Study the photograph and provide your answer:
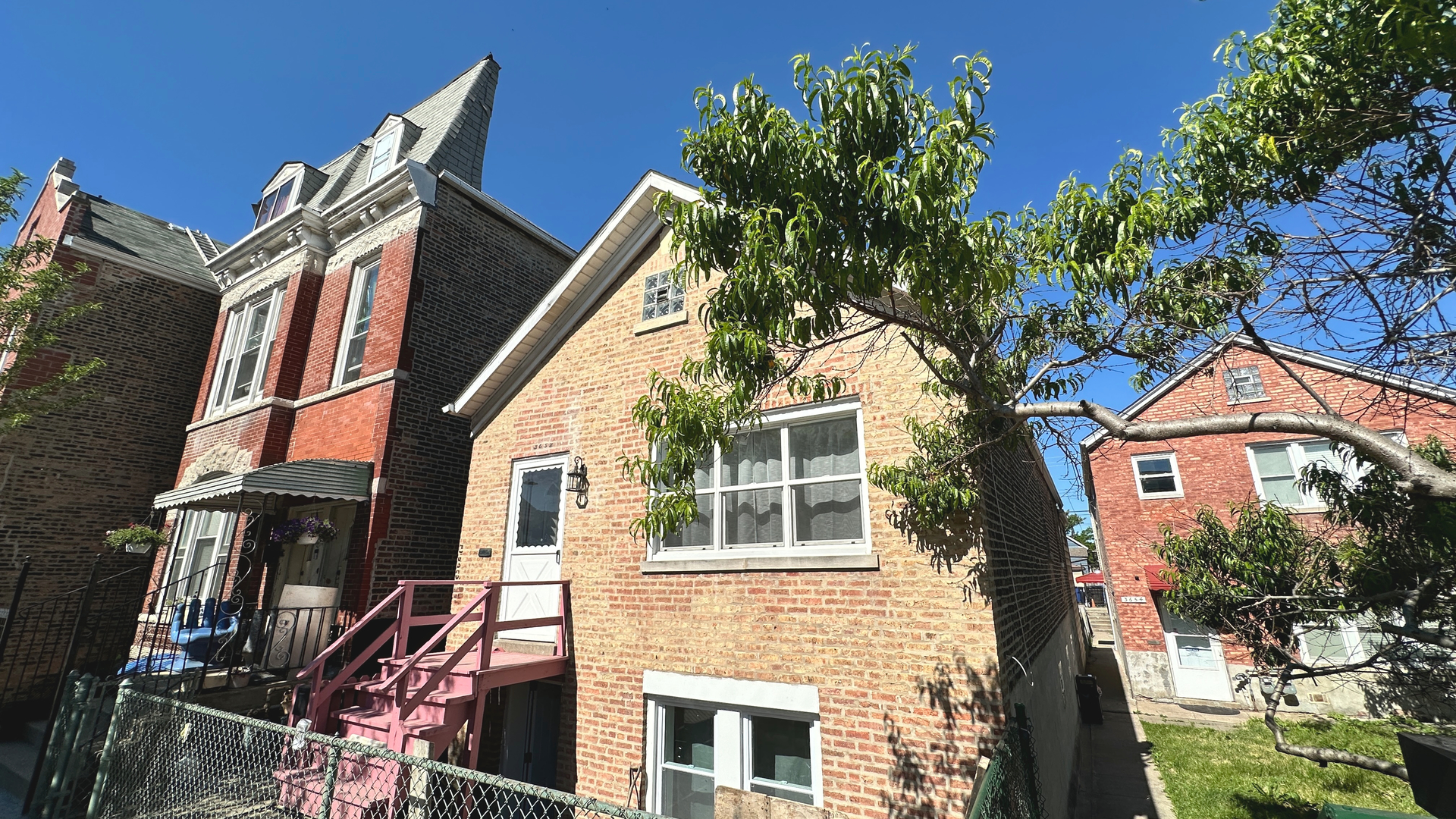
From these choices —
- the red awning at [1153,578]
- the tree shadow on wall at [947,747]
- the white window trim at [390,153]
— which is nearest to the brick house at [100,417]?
the white window trim at [390,153]

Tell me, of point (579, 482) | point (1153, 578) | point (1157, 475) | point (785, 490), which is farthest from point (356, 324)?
point (1157, 475)

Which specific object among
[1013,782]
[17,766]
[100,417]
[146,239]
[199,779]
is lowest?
[17,766]

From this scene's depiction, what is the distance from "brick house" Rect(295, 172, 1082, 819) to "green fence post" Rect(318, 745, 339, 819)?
7.12ft

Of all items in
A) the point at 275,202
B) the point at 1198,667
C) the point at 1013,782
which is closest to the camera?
the point at 1013,782

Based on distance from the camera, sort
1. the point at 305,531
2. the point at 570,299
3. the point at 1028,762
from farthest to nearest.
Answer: the point at 305,531 → the point at 570,299 → the point at 1028,762

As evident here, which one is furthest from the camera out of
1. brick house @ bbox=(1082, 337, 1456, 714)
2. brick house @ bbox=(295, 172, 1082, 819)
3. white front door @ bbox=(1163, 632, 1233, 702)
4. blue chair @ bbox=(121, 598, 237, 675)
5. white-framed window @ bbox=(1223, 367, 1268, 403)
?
white-framed window @ bbox=(1223, 367, 1268, 403)

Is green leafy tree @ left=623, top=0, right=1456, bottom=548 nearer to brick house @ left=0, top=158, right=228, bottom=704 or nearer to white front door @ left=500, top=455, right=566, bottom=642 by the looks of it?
white front door @ left=500, top=455, right=566, bottom=642

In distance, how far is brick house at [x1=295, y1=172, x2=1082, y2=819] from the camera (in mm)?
5602

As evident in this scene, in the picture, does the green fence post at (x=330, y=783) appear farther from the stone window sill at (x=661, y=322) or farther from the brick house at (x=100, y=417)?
the brick house at (x=100, y=417)

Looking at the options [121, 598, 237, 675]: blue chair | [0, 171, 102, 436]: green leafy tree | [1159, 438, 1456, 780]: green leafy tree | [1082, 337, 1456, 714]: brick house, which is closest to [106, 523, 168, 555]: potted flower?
[0, 171, 102, 436]: green leafy tree

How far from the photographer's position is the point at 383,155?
13898mm

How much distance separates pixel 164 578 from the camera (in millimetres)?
12570

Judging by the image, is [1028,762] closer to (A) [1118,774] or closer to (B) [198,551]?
(A) [1118,774]

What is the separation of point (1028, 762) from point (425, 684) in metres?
5.54
